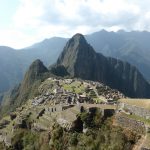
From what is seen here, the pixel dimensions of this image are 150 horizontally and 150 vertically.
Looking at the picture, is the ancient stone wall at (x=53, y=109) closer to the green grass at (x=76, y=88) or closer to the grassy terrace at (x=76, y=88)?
the green grass at (x=76, y=88)

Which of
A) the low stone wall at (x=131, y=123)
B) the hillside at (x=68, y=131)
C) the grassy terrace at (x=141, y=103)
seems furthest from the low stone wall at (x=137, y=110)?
the low stone wall at (x=131, y=123)

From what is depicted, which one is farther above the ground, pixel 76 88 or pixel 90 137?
pixel 76 88

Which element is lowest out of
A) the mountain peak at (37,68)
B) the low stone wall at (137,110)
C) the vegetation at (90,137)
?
the vegetation at (90,137)

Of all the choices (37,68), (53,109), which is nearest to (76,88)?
(53,109)

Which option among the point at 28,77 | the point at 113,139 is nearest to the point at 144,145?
the point at 113,139

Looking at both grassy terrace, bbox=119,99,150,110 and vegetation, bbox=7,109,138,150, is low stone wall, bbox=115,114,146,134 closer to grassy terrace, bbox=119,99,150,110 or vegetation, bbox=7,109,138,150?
vegetation, bbox=7,109,138,150

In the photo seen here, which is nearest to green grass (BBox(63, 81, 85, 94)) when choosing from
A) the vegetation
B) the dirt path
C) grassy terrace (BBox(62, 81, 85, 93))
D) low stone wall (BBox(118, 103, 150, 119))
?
grassy terrace (BBox(62, 81, 85, 93))

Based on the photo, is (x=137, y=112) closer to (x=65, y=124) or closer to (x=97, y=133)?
(x=97, y=133)

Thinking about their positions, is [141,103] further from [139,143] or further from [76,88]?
[76,88]
